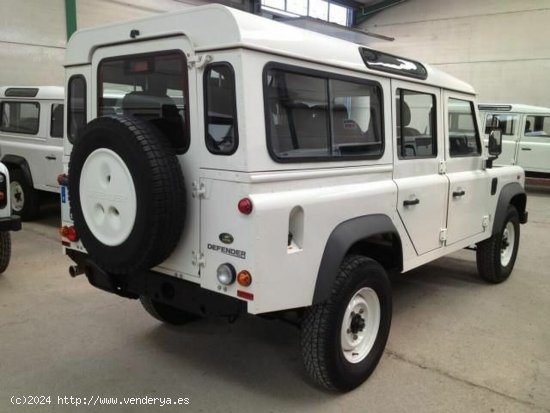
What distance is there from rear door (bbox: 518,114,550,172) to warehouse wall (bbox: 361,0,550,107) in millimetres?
3672

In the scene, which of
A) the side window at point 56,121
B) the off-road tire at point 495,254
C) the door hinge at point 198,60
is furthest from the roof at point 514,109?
the door hinge at point 198,60

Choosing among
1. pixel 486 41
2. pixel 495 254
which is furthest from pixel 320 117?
pixel 486 41

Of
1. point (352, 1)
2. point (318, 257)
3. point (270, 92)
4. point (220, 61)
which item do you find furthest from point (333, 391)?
point (352, 1)

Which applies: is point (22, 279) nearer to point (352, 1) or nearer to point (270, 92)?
point (270, 92)

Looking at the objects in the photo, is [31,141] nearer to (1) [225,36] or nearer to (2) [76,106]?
(2) [76,106]

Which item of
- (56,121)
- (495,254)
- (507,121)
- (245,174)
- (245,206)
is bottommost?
(495,254)

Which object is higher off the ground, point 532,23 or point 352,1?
point 352,1

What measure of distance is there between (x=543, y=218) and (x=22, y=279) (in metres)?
8.57

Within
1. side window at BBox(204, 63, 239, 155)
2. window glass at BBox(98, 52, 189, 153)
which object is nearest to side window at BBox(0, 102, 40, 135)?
window glass at BBox(98, 52, 189, 153)

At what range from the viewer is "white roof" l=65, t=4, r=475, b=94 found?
2.32 metres

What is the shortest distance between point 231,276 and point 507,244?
3866 millimetres

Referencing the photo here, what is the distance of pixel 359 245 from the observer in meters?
3.19

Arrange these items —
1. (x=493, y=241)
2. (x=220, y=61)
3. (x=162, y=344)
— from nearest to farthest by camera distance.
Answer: (x=220, y=61) → (x=162, y=344) → (x=493, y=241)

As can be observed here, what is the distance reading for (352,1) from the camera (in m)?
17.6
